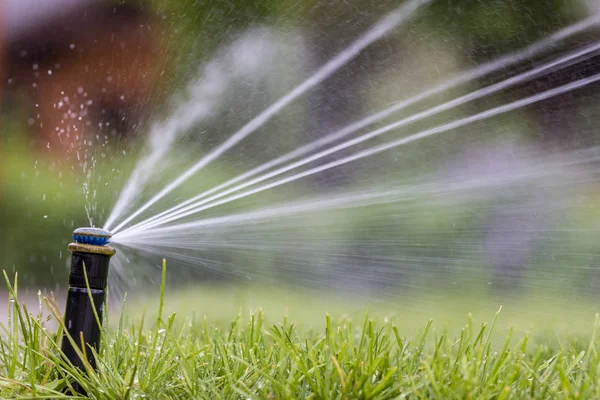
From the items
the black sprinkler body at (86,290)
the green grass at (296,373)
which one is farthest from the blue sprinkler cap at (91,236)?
the green grass at (296,373)

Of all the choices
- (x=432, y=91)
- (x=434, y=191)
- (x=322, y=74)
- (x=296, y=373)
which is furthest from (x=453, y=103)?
(x=296, y=373)

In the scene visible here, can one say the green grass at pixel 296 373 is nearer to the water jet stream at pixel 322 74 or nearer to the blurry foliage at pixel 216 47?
the blurry foliage at pixel 216 47

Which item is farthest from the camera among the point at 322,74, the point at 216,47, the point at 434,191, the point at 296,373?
the point at 322,74

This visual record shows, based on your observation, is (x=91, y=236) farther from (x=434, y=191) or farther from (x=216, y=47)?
(x=434, y=191)

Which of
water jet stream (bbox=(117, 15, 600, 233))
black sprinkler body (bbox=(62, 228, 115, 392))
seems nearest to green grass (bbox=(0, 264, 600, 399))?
black sprinkler body (bbox=(62, 228, 115, 392))

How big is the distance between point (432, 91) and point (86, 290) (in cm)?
378

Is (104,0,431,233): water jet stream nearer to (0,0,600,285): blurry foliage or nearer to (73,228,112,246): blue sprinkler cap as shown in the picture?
(0,0,600,285): blurry foliage

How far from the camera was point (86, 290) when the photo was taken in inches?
54.6

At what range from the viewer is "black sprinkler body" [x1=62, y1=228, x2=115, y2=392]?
1354mm

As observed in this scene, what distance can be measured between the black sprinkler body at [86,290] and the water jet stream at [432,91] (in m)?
2.92

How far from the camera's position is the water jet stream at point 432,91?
15.1 ft

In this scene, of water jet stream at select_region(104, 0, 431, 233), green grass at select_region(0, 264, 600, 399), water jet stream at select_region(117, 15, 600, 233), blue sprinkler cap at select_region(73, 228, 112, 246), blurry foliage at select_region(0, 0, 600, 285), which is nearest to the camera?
green grass at select_region(0, 264, 600, 399)

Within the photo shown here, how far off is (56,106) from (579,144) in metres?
3.94

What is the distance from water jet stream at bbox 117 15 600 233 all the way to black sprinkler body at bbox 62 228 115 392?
292 centimetres
